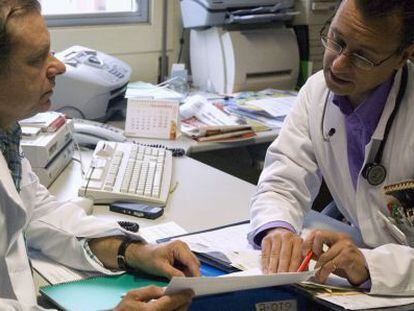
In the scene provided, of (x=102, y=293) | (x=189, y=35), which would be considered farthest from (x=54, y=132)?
(x=189, y=35)

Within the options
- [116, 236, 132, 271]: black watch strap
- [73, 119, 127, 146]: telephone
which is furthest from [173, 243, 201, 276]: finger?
[73, 119, 127, 146]: telephone

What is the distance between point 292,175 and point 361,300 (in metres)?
0.43

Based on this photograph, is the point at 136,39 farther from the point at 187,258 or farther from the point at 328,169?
the point at 187,258

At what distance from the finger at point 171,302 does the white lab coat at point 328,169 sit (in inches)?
16.2

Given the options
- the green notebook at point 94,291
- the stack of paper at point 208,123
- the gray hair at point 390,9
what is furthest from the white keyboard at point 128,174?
the gray hair at point 390,9

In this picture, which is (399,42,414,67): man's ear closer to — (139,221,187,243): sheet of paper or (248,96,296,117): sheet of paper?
(139,221,187,243): sheet of paper

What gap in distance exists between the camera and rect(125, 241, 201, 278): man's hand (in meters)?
1.24

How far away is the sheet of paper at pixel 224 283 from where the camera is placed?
1.01 m

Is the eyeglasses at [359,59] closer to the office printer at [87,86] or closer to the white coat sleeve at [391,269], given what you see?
the white coat sleeve at [391,269]

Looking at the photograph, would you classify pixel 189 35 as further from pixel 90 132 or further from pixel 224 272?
pixel 224 272

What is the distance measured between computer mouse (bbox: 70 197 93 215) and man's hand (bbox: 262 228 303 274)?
47 centimetres

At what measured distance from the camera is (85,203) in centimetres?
157

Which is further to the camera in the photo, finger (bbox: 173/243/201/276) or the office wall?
the office wall

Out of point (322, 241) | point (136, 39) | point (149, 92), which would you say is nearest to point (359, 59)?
point (322, 241)
